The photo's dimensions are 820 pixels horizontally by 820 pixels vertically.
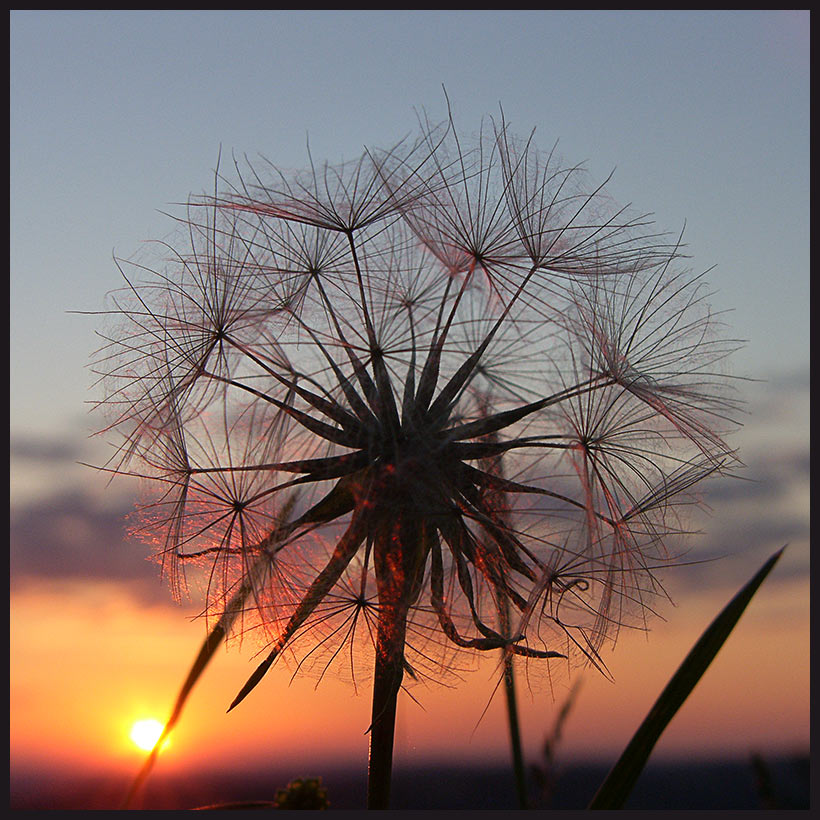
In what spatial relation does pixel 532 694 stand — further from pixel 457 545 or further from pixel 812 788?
pixel 812 788

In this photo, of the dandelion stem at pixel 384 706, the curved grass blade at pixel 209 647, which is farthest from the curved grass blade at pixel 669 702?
the curved grass blade at pixel 209 647

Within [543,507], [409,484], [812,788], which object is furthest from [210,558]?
[812,788]

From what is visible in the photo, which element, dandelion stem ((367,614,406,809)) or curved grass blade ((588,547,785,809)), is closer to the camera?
curved grass blade ((588,547,785,809))

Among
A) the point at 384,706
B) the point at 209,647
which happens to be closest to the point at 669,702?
the point at 384,706

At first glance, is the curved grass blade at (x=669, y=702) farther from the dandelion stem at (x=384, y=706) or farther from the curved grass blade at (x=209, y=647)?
the curved grass blade at (x=209, y=647)

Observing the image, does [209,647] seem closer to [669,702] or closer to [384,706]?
[384,706]

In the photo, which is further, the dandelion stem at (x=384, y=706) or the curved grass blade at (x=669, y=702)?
the dandelion stem at (x=384, y=706)

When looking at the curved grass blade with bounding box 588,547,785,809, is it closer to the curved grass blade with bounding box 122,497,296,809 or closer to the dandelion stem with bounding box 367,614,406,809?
the dandelion stem with bounding box 367,614,406,809

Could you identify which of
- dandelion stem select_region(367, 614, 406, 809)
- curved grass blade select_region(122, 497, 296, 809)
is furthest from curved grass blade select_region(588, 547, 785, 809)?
curved grass blade select_region(122, 497, 296, 809)
